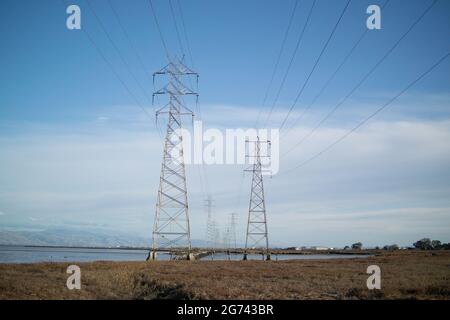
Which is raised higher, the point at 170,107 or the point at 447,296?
the point at 170,107
